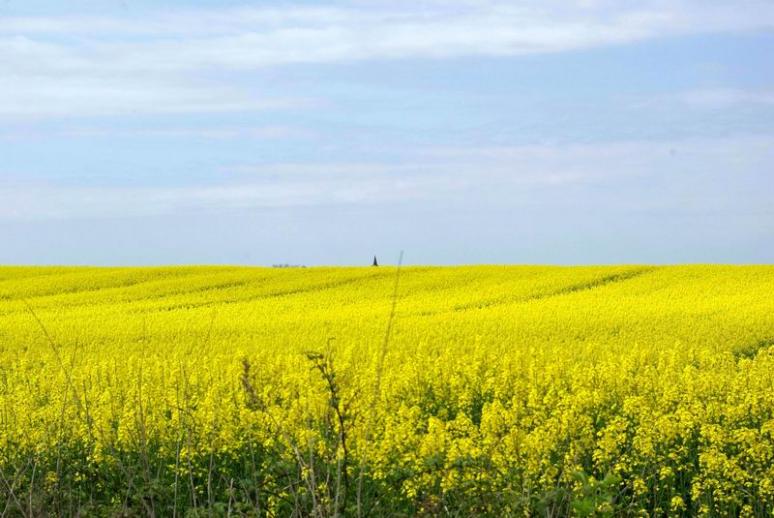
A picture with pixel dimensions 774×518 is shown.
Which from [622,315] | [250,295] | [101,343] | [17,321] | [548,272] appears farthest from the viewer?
[548,272]

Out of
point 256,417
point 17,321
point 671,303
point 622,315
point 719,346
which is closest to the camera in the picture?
point 256,417

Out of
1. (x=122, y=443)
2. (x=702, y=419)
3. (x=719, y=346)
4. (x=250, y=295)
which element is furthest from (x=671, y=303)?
(x=122, y=443)

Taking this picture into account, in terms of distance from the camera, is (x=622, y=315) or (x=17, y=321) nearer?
(x=622, y=315)

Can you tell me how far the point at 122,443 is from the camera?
351 inches

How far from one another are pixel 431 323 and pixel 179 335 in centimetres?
643

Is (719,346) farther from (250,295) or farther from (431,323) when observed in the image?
(250,295)

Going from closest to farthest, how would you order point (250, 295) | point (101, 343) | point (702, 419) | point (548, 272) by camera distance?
1. point (702, 419)
2. point (101, 343)
3. point (250, 295)
4. point (548, 272)

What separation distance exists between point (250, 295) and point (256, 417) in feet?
103

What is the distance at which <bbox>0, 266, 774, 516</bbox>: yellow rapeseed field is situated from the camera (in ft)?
19.0

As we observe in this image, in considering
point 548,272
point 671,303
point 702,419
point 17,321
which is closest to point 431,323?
point 671,303

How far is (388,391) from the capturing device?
37.0 feet

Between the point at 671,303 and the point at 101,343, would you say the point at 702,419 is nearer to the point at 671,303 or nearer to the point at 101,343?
the point at 101,343

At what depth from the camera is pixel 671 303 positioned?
3222cm

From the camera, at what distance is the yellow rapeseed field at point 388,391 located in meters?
5.79
